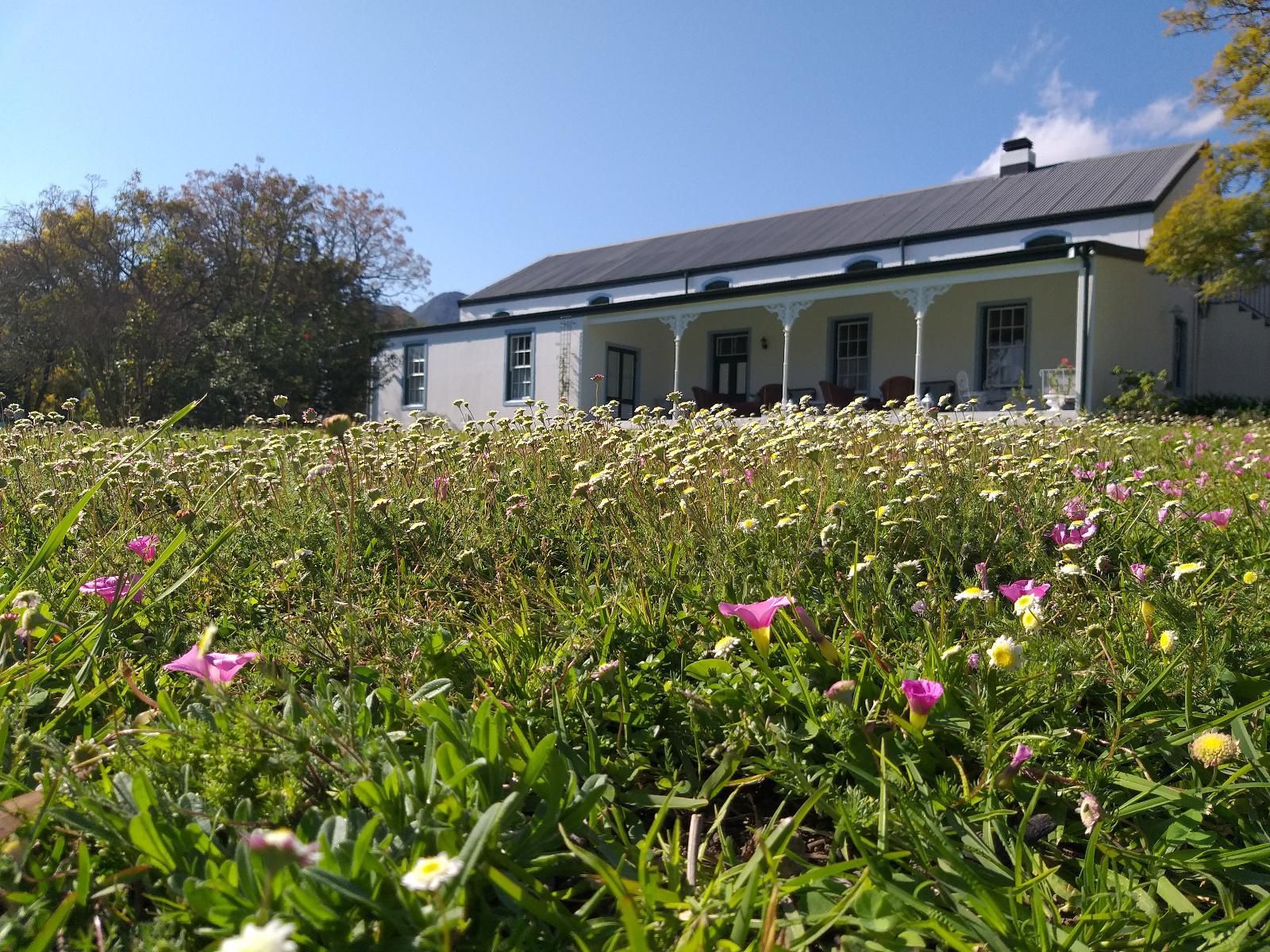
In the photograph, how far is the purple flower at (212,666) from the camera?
1.30m

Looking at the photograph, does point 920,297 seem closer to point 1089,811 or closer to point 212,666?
point 1089,811

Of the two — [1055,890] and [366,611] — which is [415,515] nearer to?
[366,611]

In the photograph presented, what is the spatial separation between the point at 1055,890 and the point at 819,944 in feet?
1.24

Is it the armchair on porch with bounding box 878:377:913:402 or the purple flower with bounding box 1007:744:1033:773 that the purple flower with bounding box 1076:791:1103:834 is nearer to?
the purple flower with bounding box 1007:744:1033:773

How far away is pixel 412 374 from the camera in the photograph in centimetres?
2556

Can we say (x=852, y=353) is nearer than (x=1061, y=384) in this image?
No

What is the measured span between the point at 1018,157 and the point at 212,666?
2476 cm

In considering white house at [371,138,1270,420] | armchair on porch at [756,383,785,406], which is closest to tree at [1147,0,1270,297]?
white house at [371,138,1270,420]

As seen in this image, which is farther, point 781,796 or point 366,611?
point 366,611

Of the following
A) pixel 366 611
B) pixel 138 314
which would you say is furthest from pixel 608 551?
pixel 138 314

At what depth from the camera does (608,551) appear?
246 centimetres

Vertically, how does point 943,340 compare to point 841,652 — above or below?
above

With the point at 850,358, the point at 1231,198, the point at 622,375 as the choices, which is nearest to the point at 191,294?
the point at 622,375

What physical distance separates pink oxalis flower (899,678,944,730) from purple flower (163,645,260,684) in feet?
3.54
